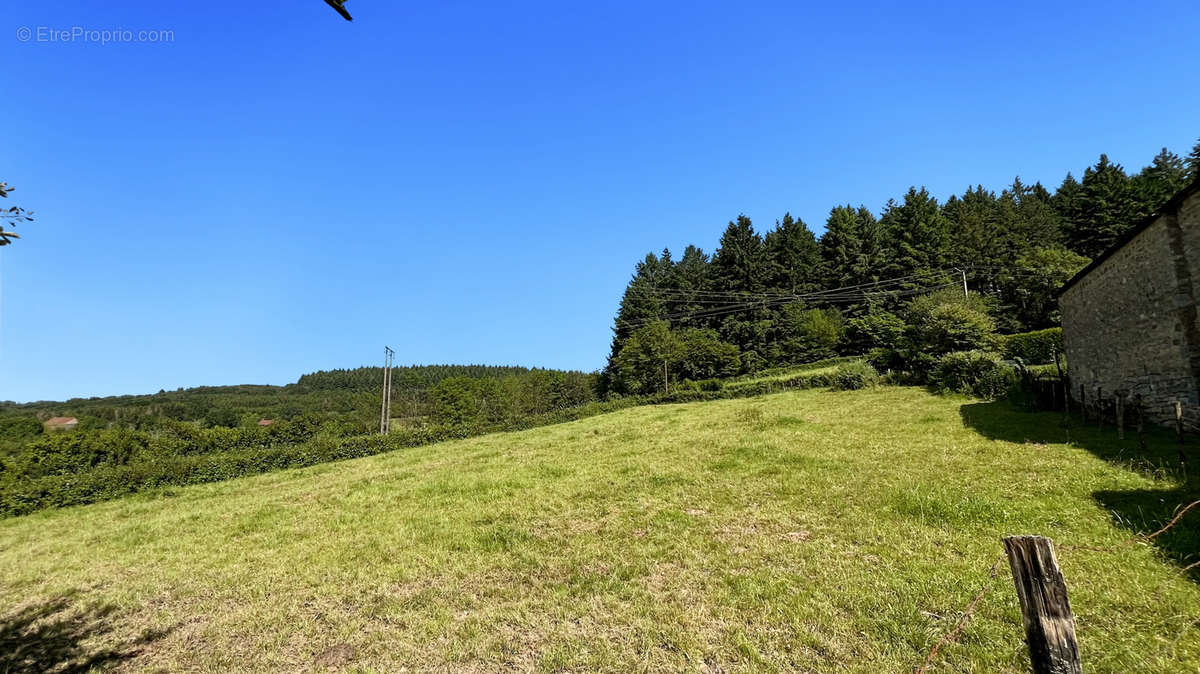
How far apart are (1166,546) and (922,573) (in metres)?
3.46

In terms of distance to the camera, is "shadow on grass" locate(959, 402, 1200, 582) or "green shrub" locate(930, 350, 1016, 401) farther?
"green shrub" locate(930, 350, 1016, 401)

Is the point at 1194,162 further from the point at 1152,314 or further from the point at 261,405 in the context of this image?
the point at 261,405

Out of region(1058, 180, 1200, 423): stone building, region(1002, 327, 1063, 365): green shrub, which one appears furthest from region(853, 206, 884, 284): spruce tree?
region(1058, 180, 1200, 423): stone building

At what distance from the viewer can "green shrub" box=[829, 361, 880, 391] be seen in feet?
106

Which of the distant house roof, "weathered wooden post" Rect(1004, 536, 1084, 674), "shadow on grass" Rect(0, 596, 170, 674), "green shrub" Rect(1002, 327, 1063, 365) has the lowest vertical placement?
"shadow on grass" Rect(0, 596, 170, 674)

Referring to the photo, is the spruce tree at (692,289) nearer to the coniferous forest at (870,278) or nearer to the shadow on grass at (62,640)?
the coniferous forest at (870,278)

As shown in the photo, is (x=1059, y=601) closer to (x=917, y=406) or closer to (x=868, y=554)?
(x=868, y=554)

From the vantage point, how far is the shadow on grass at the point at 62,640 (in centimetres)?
712

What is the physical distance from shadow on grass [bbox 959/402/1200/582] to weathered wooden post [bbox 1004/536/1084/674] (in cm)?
532

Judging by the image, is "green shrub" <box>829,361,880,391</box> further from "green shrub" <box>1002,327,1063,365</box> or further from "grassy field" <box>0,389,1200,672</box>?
"grassy field" <box>0,389,1200,672</box>

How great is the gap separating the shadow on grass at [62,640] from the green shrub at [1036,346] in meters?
40.8

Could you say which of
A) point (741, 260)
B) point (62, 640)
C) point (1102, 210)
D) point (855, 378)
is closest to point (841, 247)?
point (741, 260)

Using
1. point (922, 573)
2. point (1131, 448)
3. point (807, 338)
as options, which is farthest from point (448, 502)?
point (807, 338)

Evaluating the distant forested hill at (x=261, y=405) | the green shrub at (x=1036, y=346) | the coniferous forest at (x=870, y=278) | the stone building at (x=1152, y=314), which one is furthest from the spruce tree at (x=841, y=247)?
the stone building at (x=1152, y=314)
